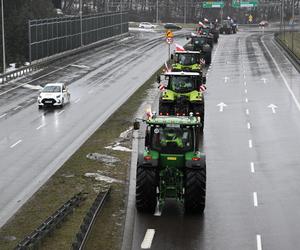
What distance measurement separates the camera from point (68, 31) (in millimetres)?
91688

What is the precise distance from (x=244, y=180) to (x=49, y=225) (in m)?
10.4

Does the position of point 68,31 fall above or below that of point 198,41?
above

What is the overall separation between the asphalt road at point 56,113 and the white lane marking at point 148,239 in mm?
4715

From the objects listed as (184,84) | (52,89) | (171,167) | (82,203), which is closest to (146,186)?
(171,167)

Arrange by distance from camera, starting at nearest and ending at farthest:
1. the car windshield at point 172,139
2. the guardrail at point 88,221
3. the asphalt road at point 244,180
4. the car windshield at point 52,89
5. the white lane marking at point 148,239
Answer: the guardrail at point 88,221 → the white lane marking at point 148,239 → the asphalt road at point 244,180 → the car windshield at point 172,139 → the car windshield at point 52,89

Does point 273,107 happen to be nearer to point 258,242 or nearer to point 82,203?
point 82,203

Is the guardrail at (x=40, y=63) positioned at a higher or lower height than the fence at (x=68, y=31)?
lower

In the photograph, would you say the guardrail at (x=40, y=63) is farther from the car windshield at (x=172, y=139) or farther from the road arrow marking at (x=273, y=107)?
the car windshield at (x=172, y=139)

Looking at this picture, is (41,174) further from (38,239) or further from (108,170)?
(38,239)

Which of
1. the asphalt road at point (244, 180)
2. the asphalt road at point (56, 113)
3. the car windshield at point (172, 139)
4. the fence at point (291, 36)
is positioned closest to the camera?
the asphalt road at point (244, 180)

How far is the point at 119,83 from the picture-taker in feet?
209

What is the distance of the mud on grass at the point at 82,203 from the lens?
20.5 metres

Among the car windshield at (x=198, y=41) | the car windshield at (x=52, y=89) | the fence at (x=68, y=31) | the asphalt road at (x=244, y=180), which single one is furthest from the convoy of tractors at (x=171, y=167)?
the car windshield at (x=198, y=41)

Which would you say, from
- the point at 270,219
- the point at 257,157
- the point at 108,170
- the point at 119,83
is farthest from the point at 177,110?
the point at 119,83
